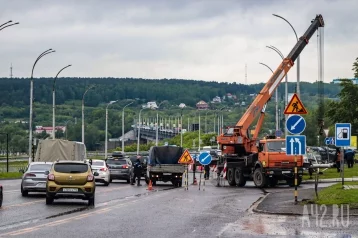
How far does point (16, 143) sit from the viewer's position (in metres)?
167

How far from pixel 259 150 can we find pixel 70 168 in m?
17.3

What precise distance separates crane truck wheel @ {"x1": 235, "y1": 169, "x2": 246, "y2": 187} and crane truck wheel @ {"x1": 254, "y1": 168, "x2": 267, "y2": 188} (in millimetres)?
1839

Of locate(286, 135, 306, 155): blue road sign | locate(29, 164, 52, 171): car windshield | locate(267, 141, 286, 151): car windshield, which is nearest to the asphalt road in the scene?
locate(286, 135, 306, 155): blue road sign

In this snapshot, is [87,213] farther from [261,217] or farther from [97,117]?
[97,117]

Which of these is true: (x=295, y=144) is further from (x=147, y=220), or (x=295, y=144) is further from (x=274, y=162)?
(x=274, y=162)

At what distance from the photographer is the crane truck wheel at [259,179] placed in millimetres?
46969

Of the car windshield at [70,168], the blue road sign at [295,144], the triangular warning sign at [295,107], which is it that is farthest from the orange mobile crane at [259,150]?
the triangular warning sign at [295,107]

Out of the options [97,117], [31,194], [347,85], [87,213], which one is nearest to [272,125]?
[97,117]

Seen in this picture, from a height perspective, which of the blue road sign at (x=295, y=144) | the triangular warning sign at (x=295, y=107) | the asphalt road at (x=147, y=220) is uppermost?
the triangular warning sign at (x=295, y=107)

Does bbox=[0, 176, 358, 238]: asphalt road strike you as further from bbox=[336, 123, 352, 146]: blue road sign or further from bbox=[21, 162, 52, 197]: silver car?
bbox=[336, 123, 352, 146]: blue road sign

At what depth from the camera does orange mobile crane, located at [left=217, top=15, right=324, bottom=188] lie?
46656 millimetres

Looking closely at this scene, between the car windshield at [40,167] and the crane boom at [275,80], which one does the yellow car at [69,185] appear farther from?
the crane boom at [275,80]

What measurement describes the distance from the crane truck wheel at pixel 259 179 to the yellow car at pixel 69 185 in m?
16.5

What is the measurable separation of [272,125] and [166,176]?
128 metres
